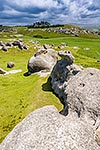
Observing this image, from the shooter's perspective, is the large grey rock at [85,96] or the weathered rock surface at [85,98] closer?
the weathered rock surface at [85,98]

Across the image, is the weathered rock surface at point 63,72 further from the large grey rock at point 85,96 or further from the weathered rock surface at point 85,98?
the large grey rock at point 85,96

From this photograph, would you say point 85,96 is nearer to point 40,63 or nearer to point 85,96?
point 85,96

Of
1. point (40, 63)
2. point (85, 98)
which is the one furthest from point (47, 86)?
point (85, 98)

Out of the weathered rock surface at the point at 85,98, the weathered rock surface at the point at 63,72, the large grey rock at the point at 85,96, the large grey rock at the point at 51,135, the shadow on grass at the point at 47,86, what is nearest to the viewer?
the large grey rock at the point at 51,135

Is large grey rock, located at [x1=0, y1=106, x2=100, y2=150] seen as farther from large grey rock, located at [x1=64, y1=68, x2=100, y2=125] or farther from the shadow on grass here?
the shadow on grass

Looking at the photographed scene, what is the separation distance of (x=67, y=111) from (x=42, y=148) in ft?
32.4

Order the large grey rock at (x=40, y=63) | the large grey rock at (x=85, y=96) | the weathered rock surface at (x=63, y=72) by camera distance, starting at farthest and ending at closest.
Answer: the large grey rock at (x=40, y=63) < the weathered rock surface at (x=63, y=72) < the large grey rock at (x=85, y=96)

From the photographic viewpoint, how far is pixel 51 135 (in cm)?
1906

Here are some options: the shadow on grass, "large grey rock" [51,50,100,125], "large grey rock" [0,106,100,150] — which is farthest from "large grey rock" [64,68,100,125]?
the shadow on grass

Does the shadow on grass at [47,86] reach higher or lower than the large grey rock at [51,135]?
lower

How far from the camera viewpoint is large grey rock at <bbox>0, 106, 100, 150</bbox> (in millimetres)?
18438

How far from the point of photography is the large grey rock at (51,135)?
18.4 m

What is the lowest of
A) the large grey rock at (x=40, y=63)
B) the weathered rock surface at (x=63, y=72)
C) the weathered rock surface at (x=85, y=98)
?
the large grey rock at (x=40, y=63)

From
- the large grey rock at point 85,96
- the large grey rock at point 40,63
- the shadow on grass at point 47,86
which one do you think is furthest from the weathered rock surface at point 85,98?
the large grey rock at point 40,63
